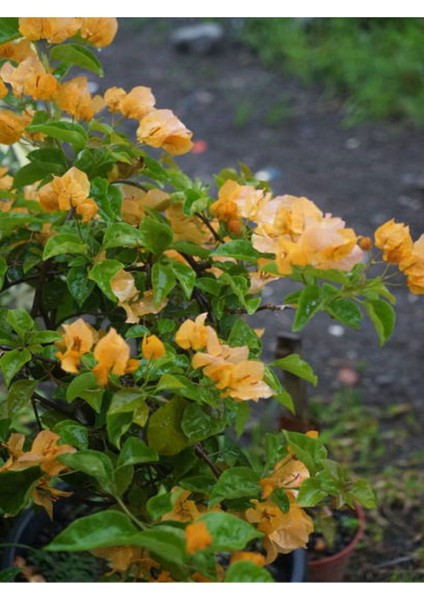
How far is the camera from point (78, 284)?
1121 millimetres

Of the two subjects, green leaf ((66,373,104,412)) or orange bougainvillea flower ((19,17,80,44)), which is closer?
green leaf ((66,373,104,412))

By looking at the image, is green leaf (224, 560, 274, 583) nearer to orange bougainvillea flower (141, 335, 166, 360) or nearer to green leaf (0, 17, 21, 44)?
orange bougainvillea flower (141, 335, 166, 360)

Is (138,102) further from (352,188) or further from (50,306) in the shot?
(352,188)

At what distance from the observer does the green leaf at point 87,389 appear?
38.0 inches

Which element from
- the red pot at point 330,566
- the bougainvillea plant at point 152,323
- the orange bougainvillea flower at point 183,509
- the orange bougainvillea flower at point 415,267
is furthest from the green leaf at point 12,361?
the red pot at point 330,566

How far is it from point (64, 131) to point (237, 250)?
247mm

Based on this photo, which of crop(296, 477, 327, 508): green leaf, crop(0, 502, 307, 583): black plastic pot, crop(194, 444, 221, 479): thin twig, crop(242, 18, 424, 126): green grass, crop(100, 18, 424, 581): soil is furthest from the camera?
crop(242, 18, 424, 126): green grass

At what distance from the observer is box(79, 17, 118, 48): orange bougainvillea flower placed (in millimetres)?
1253

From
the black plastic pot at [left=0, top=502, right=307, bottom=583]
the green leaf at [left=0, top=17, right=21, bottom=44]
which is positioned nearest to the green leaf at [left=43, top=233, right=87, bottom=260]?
the green leaf at [left=0, top=17, right=21, bottom=44]

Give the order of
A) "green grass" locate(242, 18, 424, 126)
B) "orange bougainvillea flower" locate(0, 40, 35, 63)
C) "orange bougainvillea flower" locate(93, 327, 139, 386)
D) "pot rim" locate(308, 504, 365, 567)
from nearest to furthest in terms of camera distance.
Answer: "orange bougainvillea flower" locate(93, 327, 139, 386)
"orange bougainvillea flower" locate(0, 40, 35, 63)
"pot rim" locate(308, 504, 365, 567)
"green grass" locate(242, 18, 424, 126)

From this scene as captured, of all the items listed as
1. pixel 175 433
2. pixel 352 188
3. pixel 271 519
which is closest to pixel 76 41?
pixel 175 433

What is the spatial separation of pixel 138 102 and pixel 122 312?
28cm
